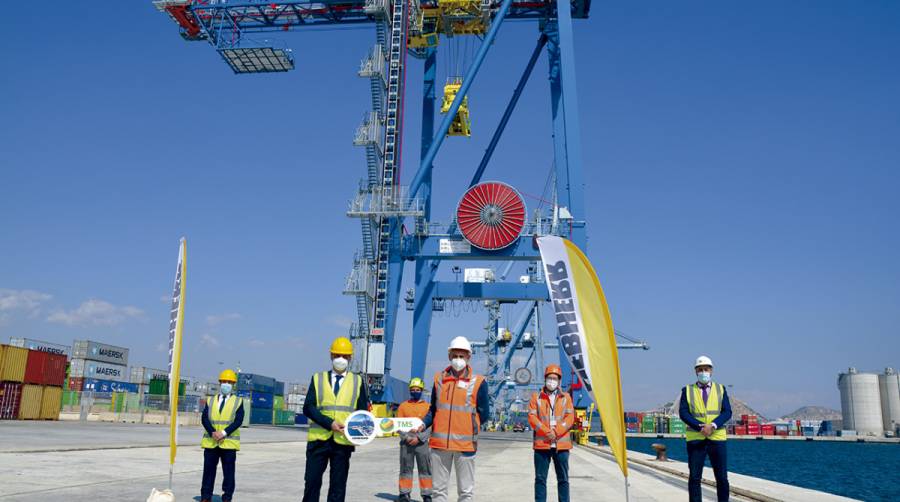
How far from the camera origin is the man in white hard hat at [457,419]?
23.3 feet

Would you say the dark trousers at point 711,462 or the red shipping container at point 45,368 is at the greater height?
the red shipping container at point 45,368

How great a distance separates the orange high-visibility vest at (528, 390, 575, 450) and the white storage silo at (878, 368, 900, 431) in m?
192

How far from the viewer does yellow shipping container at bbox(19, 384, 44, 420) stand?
46562 millimetres

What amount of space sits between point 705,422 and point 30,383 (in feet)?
168

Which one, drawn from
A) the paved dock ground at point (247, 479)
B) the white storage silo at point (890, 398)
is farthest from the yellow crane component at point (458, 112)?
the white storage silo at point (890, 398)

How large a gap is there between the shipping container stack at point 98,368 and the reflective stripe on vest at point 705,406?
241 feet

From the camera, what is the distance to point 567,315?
7523mm

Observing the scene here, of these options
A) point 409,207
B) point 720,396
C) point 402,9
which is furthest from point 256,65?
point 720,396

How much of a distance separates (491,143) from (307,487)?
37.2m

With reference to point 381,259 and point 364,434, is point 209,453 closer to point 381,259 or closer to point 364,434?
point 364,434

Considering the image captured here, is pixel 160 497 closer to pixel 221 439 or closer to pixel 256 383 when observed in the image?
pixel 221 439

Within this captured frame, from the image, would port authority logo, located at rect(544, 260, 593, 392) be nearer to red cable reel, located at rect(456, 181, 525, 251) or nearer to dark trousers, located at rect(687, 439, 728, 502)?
dark trousers, located at rect(687, 439, 728, 502)

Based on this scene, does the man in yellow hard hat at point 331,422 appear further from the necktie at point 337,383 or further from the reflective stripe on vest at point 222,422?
the reflective stripe on vest at point 222,422

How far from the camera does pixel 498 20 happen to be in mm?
38188
